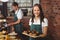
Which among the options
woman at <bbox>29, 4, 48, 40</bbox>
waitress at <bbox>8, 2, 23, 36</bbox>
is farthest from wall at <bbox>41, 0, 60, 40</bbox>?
woman at <bbox>29, 4, 48, 40</bbox>

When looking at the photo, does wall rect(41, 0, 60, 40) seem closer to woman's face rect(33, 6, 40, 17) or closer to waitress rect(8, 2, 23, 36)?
waitress rect(8, 2, 23, 36)

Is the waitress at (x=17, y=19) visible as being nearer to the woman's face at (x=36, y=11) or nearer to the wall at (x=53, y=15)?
the wall at (x=53, y=15)

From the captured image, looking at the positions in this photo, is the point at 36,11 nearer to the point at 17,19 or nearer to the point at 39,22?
the point at 39,22

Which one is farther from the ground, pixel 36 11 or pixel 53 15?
pixel 36 11

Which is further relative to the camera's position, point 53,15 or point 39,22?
point 53,15

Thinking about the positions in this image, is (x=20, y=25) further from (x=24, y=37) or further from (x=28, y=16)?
(x=28, y=16)

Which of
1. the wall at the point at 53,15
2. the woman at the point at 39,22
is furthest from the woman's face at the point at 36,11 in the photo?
the wall at the point at 53,15

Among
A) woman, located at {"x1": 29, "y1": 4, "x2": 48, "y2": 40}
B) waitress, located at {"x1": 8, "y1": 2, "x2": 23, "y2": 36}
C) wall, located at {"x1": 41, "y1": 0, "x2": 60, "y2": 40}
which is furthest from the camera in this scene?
wall, located at {"x1": 41, "y1": 0, "x2": 60, "y2": 40}

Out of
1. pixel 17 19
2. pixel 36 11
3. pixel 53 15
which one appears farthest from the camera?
pixel 53 15

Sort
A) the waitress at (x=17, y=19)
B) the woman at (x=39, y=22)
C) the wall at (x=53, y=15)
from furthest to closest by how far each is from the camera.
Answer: the wall at (x=53, y=15) < the waitress at (x=17, y=19) < the woman at (x=39, y=22)

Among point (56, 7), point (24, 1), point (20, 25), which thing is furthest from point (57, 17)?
point (24, 1)

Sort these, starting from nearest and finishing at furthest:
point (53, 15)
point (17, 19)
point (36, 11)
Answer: point (36, 11) → point (17, 19) → point (53, 15)

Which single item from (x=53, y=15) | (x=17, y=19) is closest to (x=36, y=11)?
(x=17, y=19)

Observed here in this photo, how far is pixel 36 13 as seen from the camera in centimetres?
381
